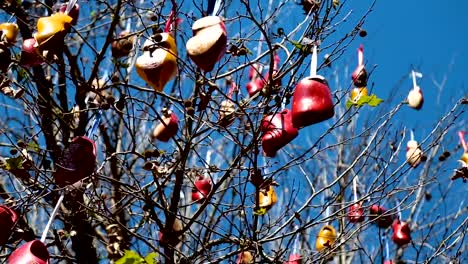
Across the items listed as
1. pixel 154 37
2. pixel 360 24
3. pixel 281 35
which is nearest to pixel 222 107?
pixel 281 35

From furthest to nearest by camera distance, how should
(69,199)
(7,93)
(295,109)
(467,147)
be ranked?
(467,147) → (69,199) → (7,93) → (295,109)

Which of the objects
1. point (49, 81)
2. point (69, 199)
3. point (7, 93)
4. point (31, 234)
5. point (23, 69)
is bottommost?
point (31, 234)

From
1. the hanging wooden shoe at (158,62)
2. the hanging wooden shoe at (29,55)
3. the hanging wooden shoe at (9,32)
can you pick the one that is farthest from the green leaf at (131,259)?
the hanging wooden shoe at (9,32)

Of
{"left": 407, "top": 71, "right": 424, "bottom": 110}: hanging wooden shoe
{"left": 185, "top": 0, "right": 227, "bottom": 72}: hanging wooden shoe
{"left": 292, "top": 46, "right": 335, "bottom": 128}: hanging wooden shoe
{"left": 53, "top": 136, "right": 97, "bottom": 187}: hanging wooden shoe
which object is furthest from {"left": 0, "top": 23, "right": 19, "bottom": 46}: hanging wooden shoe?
{"left": 407, "top": 71, "right": 424, "bottom": 110}: hanging wooden shoe

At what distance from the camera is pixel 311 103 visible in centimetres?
249

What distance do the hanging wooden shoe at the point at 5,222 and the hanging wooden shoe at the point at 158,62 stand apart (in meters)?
0.70

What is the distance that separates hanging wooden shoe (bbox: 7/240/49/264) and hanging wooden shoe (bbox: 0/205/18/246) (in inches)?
11.4

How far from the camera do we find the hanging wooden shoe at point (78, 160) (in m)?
2.57

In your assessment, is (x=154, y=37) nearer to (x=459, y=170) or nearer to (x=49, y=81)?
(x=49, y=81)

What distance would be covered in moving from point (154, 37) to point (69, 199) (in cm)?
115

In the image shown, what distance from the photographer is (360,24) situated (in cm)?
355

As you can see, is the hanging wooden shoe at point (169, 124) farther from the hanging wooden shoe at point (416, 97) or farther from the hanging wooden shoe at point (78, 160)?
the hanging wooden shoe at point (416, 97)

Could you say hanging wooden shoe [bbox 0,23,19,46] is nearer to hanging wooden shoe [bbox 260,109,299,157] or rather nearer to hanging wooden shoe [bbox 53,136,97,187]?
hanging wooden shoe [bbox 53,136,97,187]

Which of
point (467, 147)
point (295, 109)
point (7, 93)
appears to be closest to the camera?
point (295, 109)
